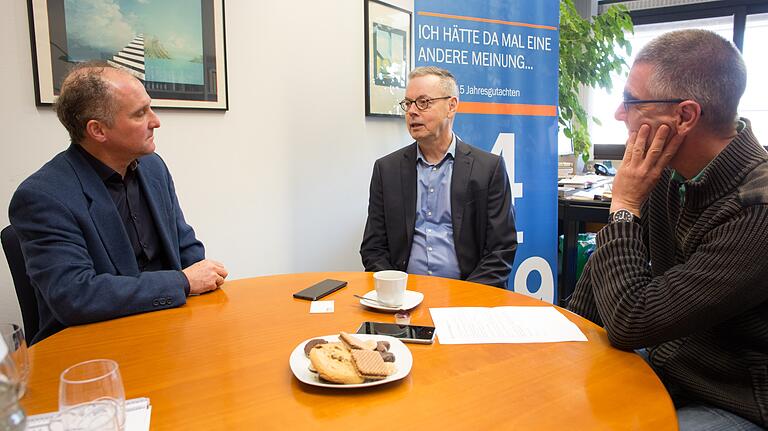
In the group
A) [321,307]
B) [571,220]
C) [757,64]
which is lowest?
[571,220]

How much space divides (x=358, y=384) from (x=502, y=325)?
1.54 feet

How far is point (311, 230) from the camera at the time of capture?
9.69ft

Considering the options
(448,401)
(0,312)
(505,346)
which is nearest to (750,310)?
(505,346)

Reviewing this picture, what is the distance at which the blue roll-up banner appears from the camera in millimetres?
2744

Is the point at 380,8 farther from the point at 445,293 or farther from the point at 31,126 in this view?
the point at 445,293

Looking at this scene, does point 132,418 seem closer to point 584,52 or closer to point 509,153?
point 509,153

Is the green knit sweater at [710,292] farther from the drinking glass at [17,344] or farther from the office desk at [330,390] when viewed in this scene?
the drinking glass at [17,344]

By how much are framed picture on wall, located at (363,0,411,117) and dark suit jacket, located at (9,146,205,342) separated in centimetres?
192

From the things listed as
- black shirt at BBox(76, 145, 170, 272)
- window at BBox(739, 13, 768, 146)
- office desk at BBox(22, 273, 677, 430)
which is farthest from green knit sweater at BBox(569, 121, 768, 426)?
window at BBox(739, 13, 768, 146)

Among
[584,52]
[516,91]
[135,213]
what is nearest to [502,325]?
[135,213]

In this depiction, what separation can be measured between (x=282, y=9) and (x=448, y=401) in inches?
91.9

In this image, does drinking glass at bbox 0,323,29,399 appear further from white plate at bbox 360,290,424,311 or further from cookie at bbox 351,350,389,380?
white plate at bbox 360,290,424,311

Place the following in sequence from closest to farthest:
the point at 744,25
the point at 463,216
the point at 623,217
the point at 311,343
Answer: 1. the point at 311,343
2. the point at 623,217
3. the point at 463,216
4. the point at 744,25

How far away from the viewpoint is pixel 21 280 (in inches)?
57.8
